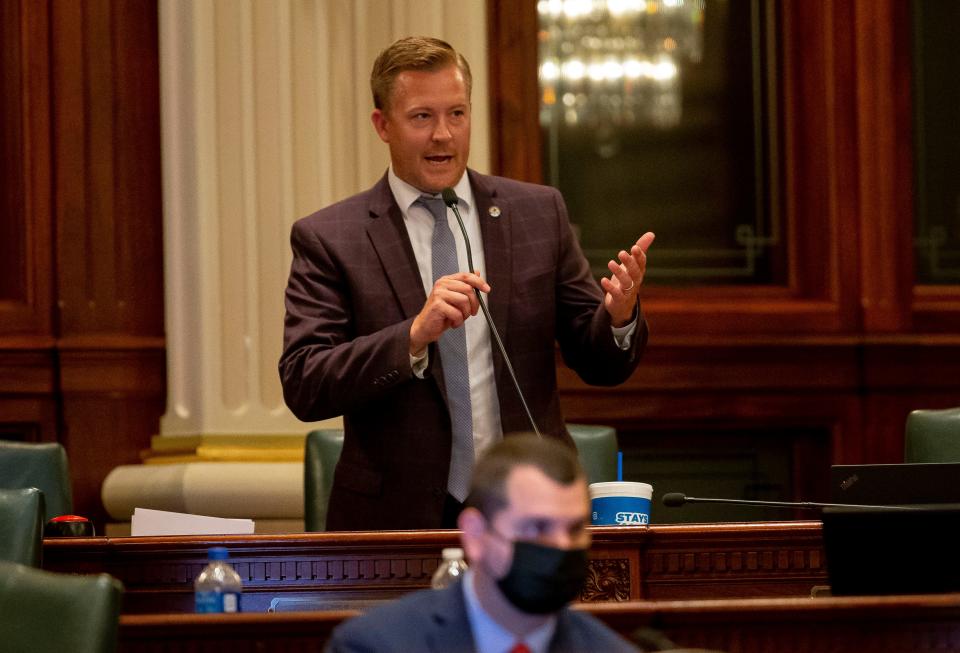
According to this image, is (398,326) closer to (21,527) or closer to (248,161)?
(21,527)

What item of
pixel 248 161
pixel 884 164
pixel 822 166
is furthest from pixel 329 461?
pixel 884 164

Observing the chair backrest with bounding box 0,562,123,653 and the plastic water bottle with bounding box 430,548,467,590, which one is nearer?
the chair backrest with bounding box 0,562,123,653

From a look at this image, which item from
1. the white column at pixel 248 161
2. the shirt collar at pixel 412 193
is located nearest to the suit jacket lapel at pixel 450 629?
the shirt collar at pixel 412 193

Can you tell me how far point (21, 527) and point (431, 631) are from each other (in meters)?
1.21

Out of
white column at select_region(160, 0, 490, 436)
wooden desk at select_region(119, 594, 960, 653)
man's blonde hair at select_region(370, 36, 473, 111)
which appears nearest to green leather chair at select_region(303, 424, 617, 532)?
man's blonde hair at select_region(370, 36, 473, 111)

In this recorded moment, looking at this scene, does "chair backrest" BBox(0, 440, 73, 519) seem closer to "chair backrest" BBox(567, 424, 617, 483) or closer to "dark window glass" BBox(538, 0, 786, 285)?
"chair backrest" BBox(567, 424, 617, 483)

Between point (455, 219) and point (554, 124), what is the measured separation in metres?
1.90

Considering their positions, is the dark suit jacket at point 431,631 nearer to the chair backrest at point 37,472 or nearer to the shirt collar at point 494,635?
the shirt collar at point 494,635

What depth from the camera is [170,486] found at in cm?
451

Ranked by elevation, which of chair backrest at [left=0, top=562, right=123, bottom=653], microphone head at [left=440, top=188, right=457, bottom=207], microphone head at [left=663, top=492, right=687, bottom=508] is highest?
microphone head at [left=440, top=188, right=457, bottom=207]

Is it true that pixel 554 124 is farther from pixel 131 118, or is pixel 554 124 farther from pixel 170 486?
pixel 170 486

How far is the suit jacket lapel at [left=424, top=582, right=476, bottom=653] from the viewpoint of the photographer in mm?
1666

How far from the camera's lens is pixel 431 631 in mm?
1672

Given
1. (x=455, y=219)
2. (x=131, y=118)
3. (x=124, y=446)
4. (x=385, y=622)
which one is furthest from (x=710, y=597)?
(x=131, y=118)
